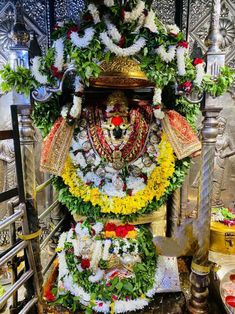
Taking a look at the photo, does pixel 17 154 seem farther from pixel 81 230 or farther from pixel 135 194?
pixel 135 194

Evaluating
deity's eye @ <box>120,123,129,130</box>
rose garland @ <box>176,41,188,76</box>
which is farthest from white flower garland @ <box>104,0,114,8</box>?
deity's eye @ <box>120,123,129,130</box>

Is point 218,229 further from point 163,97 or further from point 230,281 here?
point 163,97

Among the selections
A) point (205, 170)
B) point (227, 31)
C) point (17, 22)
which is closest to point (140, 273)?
point (205, 170)

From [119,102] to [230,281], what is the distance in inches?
101

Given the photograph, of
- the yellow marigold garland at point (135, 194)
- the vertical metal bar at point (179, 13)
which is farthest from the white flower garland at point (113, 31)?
the vertical metal bar at point (179, 13)

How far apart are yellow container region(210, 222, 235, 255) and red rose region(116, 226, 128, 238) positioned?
179cm

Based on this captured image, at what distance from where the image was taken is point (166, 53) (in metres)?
2.59

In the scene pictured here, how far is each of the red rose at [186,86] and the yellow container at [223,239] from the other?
255cm

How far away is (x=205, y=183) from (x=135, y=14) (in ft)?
6.08

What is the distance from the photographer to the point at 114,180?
3.49 m

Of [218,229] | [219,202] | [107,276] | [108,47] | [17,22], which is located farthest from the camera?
[219,202]

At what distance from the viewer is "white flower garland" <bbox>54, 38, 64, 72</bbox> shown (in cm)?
264

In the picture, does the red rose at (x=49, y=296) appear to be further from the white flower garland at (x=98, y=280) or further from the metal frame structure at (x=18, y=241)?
the metal frame structure at (x=18, y=241)

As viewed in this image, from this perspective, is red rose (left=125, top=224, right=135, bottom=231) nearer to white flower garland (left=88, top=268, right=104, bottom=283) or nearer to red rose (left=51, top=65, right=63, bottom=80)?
white flower garland (left=88, top=268, right=104, bottom=283)
